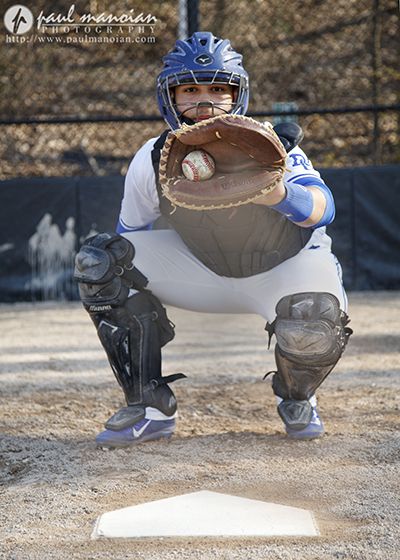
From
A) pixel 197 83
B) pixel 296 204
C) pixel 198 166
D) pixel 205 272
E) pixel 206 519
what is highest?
pixel 197 83

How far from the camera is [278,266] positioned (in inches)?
129

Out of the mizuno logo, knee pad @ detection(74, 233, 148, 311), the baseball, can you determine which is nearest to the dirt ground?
knee pad @ detection(74, 233, 148, 311)

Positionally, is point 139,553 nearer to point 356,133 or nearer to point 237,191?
point 237,191

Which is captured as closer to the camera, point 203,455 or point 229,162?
point 229,162

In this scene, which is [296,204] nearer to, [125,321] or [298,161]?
[298,161]

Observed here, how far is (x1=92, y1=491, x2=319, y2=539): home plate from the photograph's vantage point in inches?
89.0

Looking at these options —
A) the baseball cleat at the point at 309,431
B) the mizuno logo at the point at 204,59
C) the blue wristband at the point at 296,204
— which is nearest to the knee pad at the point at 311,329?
the baseball cleat at the point at 309,431

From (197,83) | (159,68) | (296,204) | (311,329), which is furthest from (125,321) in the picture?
(159,68)

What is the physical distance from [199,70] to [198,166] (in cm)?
54

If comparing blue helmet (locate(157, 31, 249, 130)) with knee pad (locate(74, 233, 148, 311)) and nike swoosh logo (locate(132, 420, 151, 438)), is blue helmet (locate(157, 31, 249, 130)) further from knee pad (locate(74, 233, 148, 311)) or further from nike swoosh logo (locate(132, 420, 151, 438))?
nike swoosh logo (locate(132, 420, 151, 438))

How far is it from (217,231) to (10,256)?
416 centimetres

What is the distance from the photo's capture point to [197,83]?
3182 mm

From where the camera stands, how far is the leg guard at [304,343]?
3039mm

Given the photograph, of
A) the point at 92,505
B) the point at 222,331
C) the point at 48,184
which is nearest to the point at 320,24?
the point at 48,184
